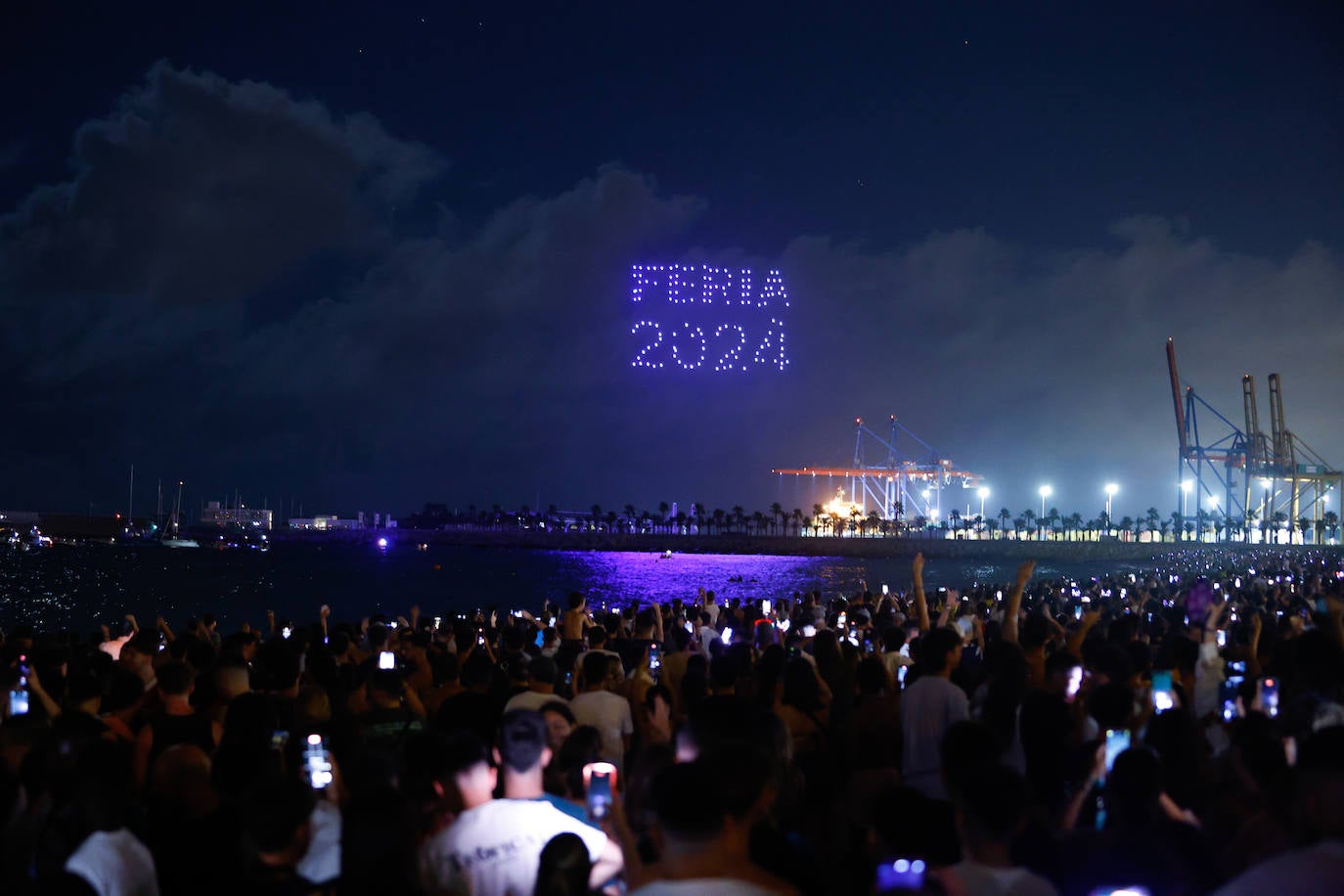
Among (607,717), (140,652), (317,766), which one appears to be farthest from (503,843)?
(140,652)

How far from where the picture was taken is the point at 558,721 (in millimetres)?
5219

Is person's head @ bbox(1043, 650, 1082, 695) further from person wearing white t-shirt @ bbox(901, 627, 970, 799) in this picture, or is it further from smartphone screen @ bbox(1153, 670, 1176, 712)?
person wearing white t-shirt @ bbox(901, 627, 970, 799)

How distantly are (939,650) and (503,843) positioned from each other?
3354 mm

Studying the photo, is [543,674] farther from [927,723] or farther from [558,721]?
[927,723]

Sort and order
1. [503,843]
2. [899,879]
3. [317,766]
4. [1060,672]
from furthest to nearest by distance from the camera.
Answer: [1060,672] < [317,766] < [503,843] < [899,879]

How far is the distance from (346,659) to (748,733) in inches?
221

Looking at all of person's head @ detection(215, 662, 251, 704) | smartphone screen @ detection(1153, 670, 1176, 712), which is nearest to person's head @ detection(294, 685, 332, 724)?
person's head @ detection(215, 662, 251, 704)

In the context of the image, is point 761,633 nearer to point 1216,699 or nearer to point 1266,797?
point 1216,699

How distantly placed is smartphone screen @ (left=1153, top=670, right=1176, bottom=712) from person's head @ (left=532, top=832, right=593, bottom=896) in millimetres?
2960

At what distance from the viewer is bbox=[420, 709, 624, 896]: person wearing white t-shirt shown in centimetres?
363

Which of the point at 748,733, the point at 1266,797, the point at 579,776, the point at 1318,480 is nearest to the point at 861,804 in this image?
the point at 748,733

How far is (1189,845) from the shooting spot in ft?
12.3

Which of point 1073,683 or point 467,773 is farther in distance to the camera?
point 1073,683

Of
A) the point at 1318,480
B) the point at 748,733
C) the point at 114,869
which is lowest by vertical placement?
the point at 114,869
